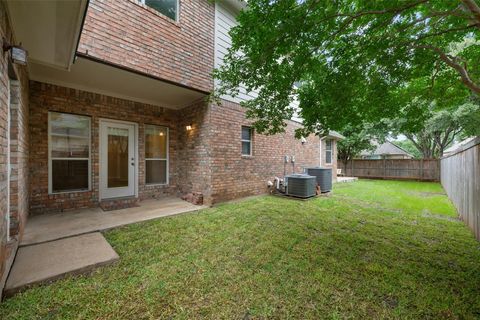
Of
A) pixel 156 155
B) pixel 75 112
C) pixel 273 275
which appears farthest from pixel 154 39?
pixel 273 275

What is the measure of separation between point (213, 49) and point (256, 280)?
18.6 ft

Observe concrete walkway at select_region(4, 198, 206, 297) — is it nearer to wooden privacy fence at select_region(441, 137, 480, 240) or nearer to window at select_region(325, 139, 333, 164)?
wooden privacy fence at select_region(441, 137, 480, 240)

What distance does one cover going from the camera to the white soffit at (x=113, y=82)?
158 inches

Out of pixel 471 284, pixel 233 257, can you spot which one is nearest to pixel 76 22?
pixel 233 257

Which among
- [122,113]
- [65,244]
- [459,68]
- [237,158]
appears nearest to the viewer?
[459,68]

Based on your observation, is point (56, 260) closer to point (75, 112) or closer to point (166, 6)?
point (75, 112)

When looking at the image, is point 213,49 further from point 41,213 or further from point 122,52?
point 41,213

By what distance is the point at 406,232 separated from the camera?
12.5 ft

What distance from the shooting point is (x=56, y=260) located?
2.55 m

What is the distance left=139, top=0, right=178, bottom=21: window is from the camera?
4574 mm

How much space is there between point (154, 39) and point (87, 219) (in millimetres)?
4150

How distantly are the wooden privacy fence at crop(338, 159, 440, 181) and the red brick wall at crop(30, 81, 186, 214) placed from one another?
15034mm

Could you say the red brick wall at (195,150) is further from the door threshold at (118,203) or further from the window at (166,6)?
the window at (166,6)

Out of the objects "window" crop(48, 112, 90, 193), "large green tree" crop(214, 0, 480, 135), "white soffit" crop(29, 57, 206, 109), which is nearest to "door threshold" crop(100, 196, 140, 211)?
"window" crop(48, 112, 90, 193)
